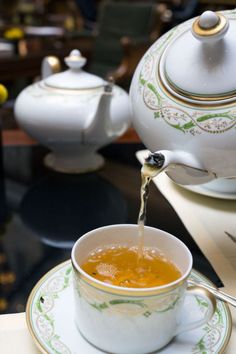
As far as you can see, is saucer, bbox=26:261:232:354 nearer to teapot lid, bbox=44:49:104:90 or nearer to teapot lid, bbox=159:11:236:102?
teapot lid, bbox=159:11:236:102

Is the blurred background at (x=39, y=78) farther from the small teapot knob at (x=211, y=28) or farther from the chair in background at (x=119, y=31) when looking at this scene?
the small teapot knob at (x=211, y=28)

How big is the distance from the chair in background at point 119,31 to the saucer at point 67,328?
5.90 feet

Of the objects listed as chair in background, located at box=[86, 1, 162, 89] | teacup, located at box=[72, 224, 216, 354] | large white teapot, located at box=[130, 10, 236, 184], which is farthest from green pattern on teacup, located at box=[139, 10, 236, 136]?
chair in background, located at box=[86, 1, 162, 89]

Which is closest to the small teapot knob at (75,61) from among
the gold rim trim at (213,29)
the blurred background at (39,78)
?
the blurred background at (39,78)

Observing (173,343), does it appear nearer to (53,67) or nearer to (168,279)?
(168,279)

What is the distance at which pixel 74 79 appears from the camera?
0.78 m

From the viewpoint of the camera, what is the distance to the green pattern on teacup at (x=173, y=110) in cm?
47

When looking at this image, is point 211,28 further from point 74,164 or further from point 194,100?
point 74,164

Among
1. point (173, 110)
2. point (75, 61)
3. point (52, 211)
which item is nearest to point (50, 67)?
point (75, 61)

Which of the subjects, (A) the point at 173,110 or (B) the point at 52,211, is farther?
(B) the point at 52,211

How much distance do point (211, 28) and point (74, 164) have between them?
42 centimetres

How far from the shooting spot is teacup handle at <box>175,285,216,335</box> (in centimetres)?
38

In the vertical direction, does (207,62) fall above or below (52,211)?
above

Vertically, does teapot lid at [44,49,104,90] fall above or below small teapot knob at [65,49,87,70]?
below
